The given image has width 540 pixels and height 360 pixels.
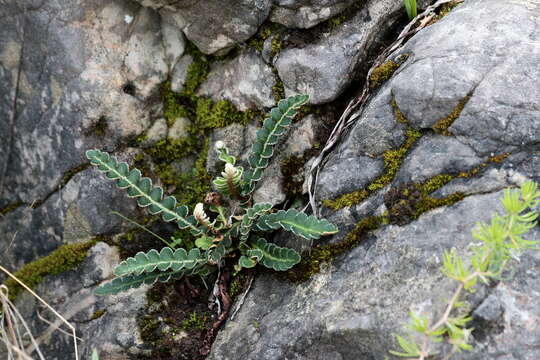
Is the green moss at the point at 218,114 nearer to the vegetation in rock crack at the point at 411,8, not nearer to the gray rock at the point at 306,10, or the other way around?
the gray rock at the point at 306,10

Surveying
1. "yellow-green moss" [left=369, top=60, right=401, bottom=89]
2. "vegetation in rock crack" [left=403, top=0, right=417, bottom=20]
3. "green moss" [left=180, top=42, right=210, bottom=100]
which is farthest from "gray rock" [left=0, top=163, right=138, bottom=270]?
"vegetation in rock crack" [left=403, top=0, right=417, bottom=20]

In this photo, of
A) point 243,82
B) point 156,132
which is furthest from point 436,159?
point 156,132

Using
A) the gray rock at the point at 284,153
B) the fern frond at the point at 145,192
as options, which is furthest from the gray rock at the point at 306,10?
the fern frond at the point at 145,192

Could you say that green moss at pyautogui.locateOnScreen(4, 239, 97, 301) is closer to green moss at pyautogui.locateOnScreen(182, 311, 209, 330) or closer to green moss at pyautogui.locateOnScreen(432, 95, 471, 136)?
green moss at pyautogui.locateOnScreen(182, 311, 209, 330)

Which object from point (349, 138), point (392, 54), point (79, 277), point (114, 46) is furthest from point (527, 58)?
point (79, 277)

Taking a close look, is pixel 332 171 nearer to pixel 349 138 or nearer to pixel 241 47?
pixel 349 138
